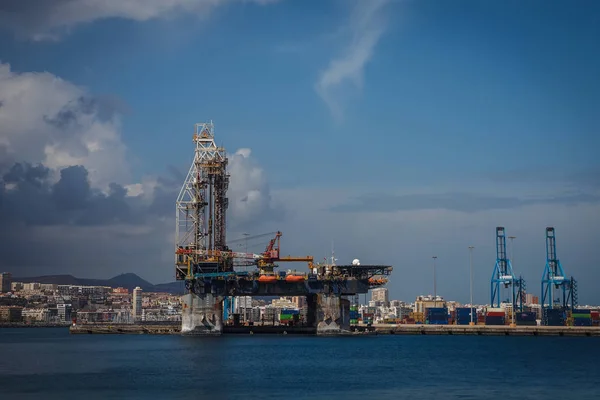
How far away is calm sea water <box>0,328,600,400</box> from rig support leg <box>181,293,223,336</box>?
9.36 metres

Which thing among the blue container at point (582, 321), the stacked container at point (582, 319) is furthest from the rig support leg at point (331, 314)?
the blue container at point (582, 321)

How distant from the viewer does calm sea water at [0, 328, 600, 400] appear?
5128cm

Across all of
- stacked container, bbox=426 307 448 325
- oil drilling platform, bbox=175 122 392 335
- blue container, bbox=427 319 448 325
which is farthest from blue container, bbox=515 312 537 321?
oil drilling platform, bbox=175 122 392 335

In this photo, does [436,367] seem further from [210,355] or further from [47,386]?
[47,386]

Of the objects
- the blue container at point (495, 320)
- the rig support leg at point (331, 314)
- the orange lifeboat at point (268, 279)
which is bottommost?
the blue container at point (495, 320)

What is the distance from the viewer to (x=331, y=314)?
105375mm

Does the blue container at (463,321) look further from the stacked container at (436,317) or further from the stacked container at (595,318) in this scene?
the stacked container at (595,318)

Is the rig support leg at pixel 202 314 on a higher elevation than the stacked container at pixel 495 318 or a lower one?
higher

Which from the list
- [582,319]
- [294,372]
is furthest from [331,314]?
[582,319]

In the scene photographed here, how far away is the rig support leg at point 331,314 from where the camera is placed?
10450 cm

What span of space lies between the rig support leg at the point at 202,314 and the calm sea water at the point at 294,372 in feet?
30.7

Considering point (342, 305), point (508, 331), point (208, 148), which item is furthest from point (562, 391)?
point (508, 331)

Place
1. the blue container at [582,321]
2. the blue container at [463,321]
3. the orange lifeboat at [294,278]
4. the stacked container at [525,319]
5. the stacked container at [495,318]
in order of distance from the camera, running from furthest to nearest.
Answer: the blue container at [463,321] < the blue container at [582,321] < the stacked container at [495,318] < the stacked container at [525,319] < the orange lifeboat at [294,278]

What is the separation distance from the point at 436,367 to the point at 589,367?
44.2ft
